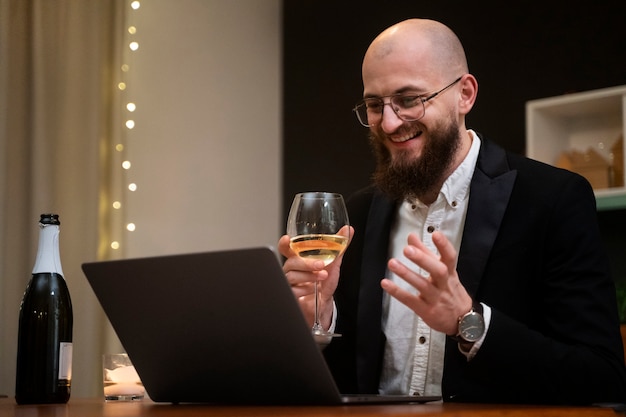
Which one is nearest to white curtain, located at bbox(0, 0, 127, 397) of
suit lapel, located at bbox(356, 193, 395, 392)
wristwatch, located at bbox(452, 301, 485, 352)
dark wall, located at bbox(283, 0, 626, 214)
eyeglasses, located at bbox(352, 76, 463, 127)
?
dark wall, located at bbox(283, 0, 626, 214)

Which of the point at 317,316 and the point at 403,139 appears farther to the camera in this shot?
the point at 403,139

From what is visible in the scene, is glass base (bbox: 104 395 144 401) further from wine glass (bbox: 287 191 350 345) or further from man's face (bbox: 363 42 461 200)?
man's face (bbox: 363 42 461 200)

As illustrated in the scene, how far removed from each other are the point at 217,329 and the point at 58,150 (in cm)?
281

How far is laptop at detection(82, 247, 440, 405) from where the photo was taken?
128cm

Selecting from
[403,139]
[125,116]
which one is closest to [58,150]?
[125,116]

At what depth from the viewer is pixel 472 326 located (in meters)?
1.61

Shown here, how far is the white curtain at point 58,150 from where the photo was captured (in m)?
3.77

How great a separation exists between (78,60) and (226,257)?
3035 mm

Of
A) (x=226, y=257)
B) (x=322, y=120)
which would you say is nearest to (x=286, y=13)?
(x=322, y=120)

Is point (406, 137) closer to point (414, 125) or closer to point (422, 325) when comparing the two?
point (414, 125)

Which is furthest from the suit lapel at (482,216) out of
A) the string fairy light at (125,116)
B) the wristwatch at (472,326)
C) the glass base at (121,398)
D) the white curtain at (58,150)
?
the string fairy light at (125,116)

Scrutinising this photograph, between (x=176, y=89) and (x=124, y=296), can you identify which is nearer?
(x=124, y=296)

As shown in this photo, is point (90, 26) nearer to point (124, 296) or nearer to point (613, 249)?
point (613, 249)

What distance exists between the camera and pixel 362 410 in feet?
4.09
